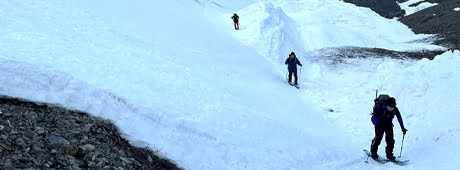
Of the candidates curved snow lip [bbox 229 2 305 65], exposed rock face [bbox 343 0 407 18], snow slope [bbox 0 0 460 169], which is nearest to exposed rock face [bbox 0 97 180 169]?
snow slope [bbox 0 0 460 169]

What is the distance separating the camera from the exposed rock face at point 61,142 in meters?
6.86

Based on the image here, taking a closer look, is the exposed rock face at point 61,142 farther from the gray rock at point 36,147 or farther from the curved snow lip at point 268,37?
the curved snow lip at point 268,37

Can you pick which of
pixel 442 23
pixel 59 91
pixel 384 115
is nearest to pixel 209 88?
pixel 59 91

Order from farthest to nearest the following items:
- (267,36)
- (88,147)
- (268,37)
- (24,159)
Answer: (267,36) < (268,37) < (88,147) < (24,159)

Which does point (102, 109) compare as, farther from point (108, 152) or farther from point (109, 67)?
point (109, 67)

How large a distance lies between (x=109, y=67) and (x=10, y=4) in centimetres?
943

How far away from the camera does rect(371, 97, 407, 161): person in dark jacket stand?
35.2ft

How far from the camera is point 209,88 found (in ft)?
49.9

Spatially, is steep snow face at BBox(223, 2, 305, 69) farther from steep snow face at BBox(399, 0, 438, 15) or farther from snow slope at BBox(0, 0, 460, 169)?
steep snow face at BBox(399, 0, 438, 15)

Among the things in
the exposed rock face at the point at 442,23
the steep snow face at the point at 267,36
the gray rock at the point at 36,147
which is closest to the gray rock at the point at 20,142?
the gray rock at the point at 36,147

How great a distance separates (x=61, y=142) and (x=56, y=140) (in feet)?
0.35

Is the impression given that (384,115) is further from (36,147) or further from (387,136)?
(36,147)

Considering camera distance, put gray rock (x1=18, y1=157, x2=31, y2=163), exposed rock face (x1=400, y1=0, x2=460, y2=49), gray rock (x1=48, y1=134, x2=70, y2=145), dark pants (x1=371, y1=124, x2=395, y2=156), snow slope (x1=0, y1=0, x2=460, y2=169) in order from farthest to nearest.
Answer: exposed rock face (x1=400, y1=0, x2=460, y2=49), dark pants (x1=371, y1=124, x2=395, y2=156), snow slope (x1=0, y1=0, x2=460, y2=169), gray rock (x1=48, y1=134, x2=70, y2=145), gray rock (x1=18, y1=157, x2=31, y2=163)

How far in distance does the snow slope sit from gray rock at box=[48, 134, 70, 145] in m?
1.93
